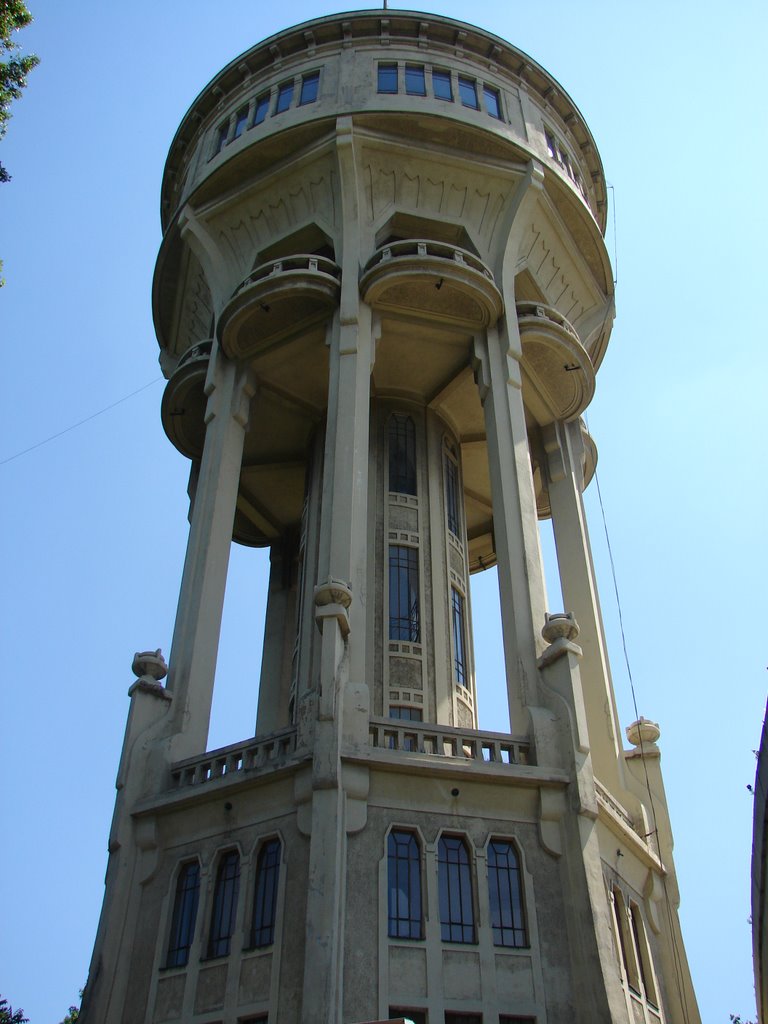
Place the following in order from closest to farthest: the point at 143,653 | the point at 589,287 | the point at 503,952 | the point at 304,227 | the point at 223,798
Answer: the point at 503,952, the point at 223,798, the point at 143,653, the point at 304,227, the point at 589,287

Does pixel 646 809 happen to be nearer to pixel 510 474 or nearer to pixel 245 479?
pixel 510 474

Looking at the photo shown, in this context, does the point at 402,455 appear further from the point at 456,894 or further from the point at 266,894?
the point at 266,894

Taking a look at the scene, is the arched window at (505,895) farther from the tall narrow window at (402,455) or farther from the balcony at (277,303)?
the balcony at (277,303)

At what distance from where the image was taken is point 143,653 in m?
20.0

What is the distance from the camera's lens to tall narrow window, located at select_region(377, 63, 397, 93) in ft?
83.8

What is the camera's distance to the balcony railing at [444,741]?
17.4 m

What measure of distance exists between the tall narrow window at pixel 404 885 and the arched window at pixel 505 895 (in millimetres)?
1181

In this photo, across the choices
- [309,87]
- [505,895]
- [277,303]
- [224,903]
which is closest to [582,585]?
[505,895]

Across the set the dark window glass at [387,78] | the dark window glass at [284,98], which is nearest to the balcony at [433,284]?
the dark window glass at [387,78]

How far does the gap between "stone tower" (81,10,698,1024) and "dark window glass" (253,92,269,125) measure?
0.47ft

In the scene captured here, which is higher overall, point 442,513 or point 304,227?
point 304,227

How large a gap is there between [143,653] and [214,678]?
1.44 m

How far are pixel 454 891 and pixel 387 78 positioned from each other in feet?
63.5

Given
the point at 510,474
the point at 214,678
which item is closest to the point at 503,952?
the point at 214,678
